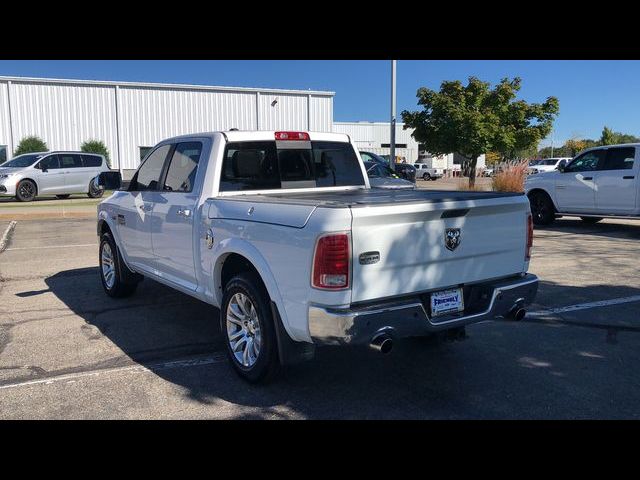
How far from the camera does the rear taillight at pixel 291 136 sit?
5426mm

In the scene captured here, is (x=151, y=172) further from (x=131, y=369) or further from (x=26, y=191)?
(x=26, y=191)

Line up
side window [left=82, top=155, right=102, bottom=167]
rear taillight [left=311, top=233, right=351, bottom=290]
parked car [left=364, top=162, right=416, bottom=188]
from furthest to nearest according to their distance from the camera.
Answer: side window [left=82, top=155, right=102, bottom=167]
parked car [left=364, top=162, right=416, bottom=188]
rear taillight [left=311, top=233, right=351, bottom=290]

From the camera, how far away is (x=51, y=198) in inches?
942

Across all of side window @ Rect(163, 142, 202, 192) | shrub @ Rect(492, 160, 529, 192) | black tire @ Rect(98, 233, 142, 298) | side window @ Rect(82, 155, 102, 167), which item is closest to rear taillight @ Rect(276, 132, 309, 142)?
side window @ Rect(163, 142, 202, 192)

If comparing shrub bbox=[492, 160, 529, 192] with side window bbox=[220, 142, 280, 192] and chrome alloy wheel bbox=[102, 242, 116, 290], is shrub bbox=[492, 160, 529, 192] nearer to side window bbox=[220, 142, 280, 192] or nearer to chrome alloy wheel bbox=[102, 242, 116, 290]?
chrome alloy wheel bbox=[102, 242, 116, 290]

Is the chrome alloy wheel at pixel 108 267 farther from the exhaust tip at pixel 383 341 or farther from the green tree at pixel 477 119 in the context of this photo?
the green tree at pixel 477 119

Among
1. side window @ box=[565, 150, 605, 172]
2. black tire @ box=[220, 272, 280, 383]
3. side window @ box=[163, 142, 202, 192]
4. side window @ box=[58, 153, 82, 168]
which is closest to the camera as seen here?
black tire @ box=[220, 272, 280, 383]

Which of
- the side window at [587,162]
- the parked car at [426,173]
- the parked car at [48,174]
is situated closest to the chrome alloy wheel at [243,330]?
the side window at [587,162]

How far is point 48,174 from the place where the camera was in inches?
849

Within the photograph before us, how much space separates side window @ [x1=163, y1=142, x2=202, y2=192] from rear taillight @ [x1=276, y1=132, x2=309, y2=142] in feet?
2.40

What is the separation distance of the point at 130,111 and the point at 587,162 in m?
30.8

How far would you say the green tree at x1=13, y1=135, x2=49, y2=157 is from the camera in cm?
3341
